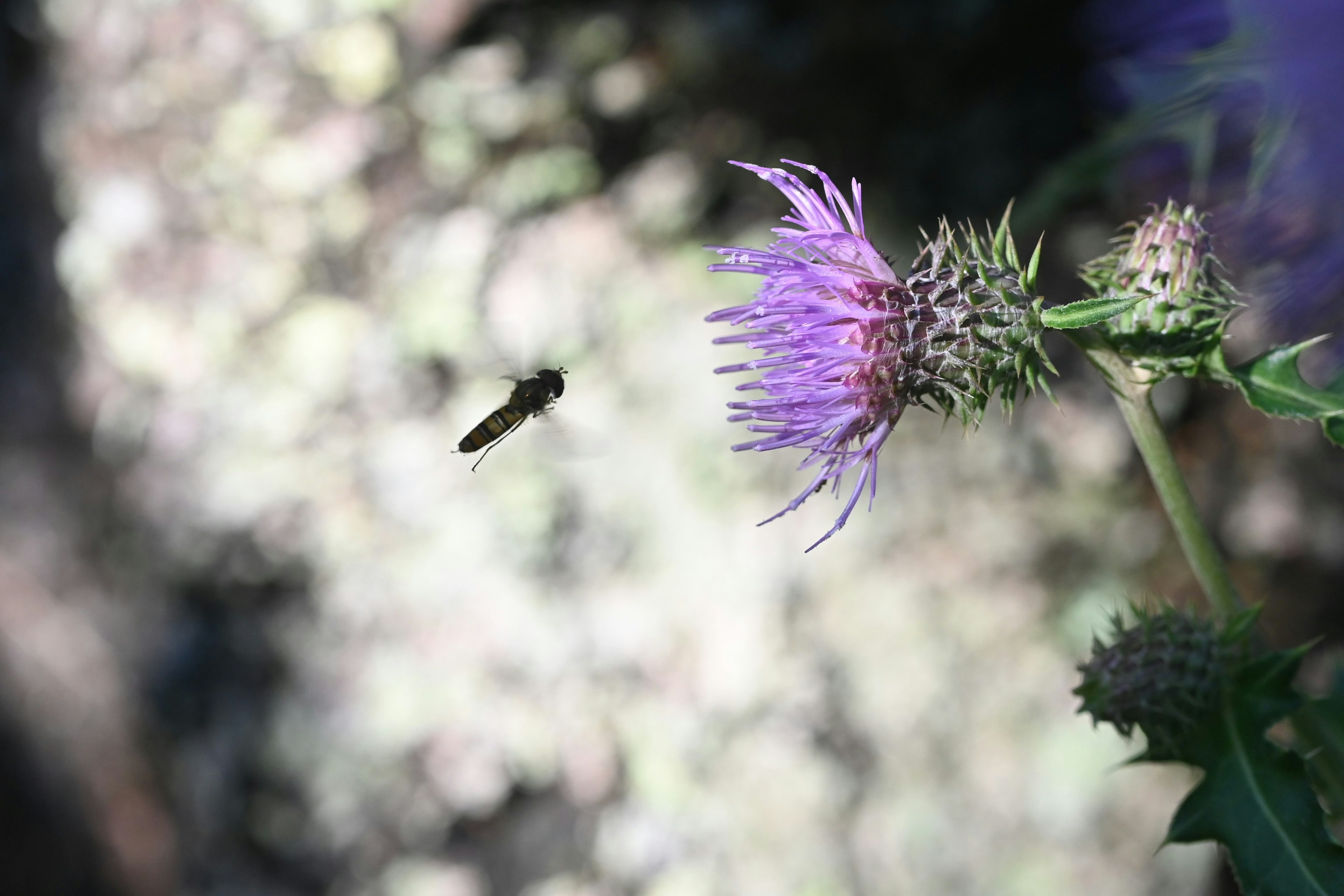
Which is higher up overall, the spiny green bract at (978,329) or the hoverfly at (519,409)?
the hoverfly at (519,409)

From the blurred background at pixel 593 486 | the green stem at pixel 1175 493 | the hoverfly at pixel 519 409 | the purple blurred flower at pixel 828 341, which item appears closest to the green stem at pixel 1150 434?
the green stem at pixel 1175 493

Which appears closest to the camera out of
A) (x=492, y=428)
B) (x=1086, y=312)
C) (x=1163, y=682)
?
(x=1086, y=312)

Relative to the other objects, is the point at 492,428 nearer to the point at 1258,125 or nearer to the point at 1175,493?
the point at 1175,493

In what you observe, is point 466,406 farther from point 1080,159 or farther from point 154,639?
point 1080,159

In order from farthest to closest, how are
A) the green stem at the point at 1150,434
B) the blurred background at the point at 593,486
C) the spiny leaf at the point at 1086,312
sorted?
1. the blurred background at the point at 593,486
2. the green stem at the point at 1150,434
3. the spiny leaf at the point at 1086,312

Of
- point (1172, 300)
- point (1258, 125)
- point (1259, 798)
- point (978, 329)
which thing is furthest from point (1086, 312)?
point (1258, 125)

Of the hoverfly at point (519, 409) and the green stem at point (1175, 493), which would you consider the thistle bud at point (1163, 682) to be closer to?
the green stem at point (1175, 493)
